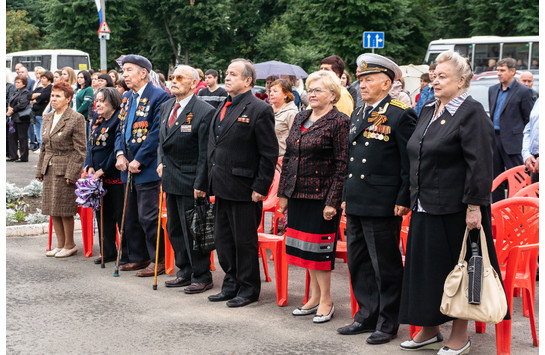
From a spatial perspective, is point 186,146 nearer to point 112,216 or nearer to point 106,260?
point 112,216

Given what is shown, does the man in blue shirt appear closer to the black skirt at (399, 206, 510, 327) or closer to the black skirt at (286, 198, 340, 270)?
the black skirt at (286, 198, 340, 270)

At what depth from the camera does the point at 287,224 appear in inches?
239

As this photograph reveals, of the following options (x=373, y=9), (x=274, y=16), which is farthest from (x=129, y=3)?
(x=373, y=9)

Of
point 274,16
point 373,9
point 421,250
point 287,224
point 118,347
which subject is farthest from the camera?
point 274,16

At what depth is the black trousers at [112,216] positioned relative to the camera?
802 cm

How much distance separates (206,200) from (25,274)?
7.02ft

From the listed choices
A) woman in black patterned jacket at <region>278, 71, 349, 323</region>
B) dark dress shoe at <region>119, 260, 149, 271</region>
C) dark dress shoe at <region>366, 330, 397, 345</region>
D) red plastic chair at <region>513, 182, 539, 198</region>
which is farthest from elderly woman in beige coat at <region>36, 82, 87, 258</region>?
red plastic chair at <region>513, 182, 539, 198</region>

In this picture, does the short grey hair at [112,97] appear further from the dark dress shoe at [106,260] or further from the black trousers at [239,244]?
the black trousers at [239,244]

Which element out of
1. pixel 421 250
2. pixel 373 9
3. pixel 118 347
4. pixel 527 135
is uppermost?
pixel 373 9

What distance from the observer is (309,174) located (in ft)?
19.2

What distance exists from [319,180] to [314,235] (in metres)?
0.42

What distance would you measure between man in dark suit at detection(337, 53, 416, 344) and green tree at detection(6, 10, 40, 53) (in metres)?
53.3

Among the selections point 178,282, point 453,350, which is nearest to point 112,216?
point 178,282

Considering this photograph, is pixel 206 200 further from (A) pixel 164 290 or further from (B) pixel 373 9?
(B) pixel 373 9
